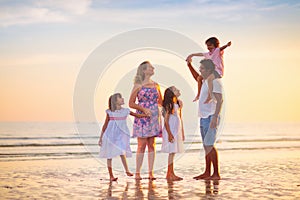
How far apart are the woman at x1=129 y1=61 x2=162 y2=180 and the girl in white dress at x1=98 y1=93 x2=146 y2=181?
1.19 ft

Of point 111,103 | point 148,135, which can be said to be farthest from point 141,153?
point 111,103

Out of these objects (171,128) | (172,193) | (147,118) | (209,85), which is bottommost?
(172,193)

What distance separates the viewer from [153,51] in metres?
8.42

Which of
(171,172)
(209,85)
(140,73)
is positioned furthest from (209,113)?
(140,73)

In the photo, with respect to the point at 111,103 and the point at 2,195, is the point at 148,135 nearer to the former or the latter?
the point at 111,103

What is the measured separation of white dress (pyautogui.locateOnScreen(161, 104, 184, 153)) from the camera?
8789 millimetres

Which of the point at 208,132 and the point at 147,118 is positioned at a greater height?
the point at 147,118

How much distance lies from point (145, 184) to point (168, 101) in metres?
1.53

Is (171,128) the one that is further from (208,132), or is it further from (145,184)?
(145,184)

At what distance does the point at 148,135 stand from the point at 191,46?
5.32ft

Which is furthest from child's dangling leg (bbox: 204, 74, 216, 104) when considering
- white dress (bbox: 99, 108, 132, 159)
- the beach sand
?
white dress (bbox: 99, 108, 132, 159)

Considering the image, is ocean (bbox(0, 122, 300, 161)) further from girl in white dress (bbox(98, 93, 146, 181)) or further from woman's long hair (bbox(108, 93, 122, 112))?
woman's long hair (bbox(108, 93, 122, 112))

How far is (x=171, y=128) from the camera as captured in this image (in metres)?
8.86

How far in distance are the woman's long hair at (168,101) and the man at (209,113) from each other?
0.48 meters
